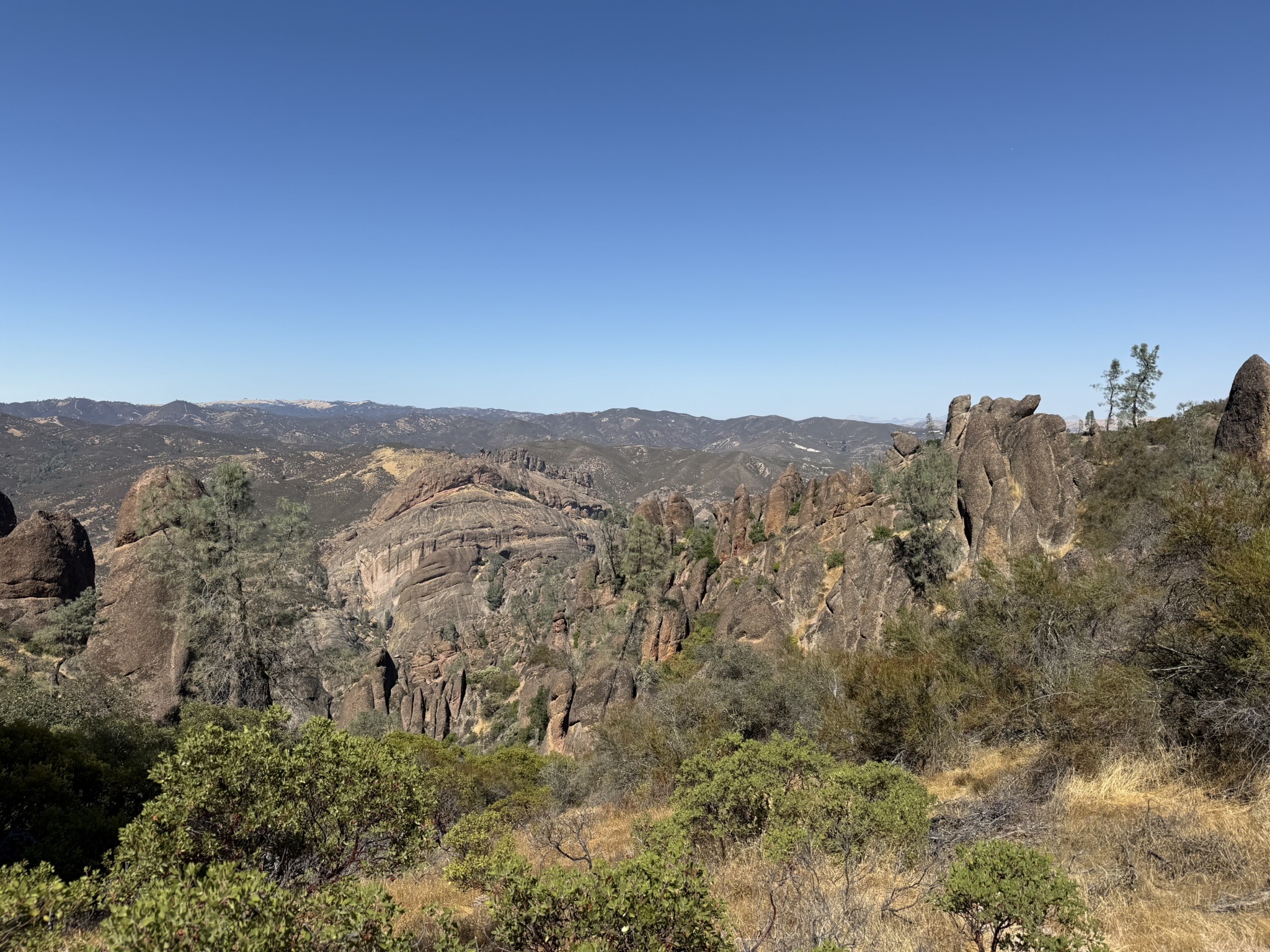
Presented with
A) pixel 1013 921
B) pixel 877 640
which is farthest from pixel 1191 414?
pixel 1013 921

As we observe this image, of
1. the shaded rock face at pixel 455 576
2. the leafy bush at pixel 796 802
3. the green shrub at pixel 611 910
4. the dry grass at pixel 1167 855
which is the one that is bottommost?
the shaded rock face at pixel 455 576

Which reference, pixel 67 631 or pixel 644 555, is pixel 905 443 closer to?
pixel 644 555

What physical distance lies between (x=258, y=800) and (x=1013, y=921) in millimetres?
6815

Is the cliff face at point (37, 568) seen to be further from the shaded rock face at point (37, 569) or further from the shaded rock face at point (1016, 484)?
the shaded rock face at point (1016, 484)

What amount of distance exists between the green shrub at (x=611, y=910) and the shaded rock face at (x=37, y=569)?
1201 inches

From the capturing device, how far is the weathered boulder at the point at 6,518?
94.7 feet

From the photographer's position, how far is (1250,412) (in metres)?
24.1

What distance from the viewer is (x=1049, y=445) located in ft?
102

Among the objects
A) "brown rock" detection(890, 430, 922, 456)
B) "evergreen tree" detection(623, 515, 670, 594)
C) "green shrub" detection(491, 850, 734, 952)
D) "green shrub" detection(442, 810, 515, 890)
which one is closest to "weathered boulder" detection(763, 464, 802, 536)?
"evergreen tree" detection(623, 515, 670, 594)

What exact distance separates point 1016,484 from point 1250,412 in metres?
9.18

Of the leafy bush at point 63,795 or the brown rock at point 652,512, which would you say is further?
the brown rock at point 652,512

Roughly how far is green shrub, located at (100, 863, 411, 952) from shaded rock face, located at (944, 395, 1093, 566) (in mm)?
30506

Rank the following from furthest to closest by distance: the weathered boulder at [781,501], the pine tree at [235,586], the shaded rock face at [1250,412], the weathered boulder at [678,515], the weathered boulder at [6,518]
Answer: the weathered boulder at [678,515] < the weathered boulder at [781,501] < the weathered boulder at [6,518] < the shaded rock face at [1250,412] < the pine tree at [235,586]

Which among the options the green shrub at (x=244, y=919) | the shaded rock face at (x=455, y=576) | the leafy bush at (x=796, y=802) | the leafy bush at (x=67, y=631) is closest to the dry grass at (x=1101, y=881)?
the leafy bush at (x=796, y=802)
